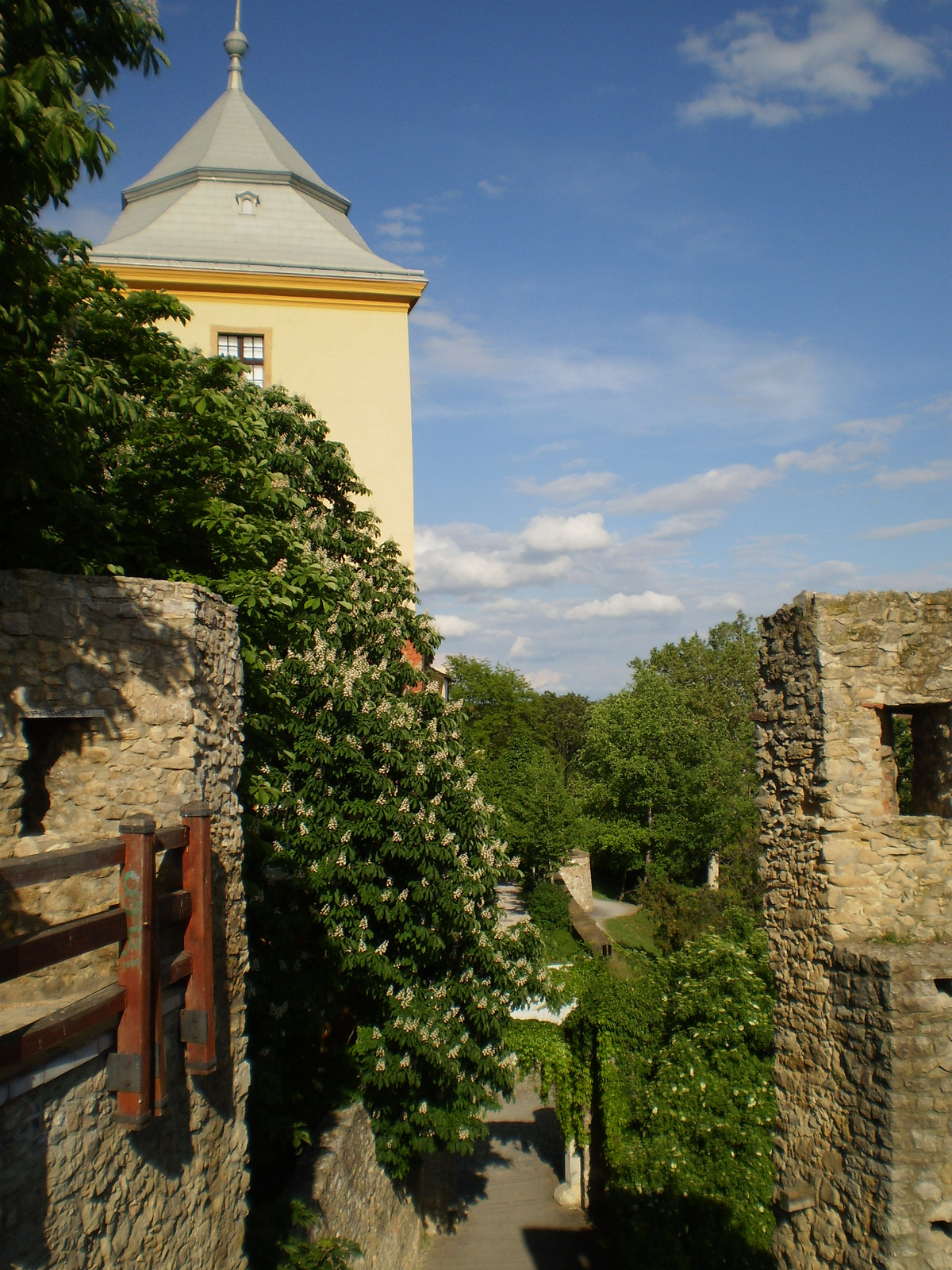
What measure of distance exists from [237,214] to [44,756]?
16222 mm

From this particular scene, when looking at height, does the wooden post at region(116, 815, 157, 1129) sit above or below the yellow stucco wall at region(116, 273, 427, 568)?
below

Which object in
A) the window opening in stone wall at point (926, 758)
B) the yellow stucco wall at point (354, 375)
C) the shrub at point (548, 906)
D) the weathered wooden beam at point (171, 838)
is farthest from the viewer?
the shrub at point (548, 906)

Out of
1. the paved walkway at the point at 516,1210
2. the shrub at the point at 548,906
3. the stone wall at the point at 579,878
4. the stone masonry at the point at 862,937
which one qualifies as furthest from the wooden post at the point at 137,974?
the stone wall at the point at 579,878

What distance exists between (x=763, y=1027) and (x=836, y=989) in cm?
340

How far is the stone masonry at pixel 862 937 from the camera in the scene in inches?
226

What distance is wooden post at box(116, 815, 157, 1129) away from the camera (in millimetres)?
3539

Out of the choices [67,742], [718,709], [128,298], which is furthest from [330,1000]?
[718,709]

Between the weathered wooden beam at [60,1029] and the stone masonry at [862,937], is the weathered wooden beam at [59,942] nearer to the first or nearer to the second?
the weathered wooden beam at [60,1029]

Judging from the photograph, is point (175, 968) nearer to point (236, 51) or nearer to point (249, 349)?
point (249, 349)

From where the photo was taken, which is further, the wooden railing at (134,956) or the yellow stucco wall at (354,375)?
the yellow stucco wall at (354,375)

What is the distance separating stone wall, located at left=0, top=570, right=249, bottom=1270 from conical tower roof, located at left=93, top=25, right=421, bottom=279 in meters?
13.6

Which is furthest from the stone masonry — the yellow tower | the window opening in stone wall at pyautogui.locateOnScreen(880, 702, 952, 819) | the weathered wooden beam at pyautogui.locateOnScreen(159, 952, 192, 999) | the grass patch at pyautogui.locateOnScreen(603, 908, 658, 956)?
the grass patch at pyautogui.locateOnScreen(603, 908, 658, 956)

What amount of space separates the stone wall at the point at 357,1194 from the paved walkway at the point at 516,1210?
1.43m

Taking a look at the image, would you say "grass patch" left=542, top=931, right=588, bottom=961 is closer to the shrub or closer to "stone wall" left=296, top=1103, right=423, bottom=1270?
the shrub
